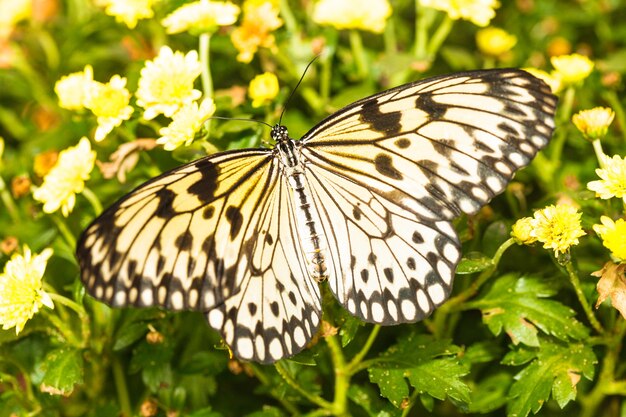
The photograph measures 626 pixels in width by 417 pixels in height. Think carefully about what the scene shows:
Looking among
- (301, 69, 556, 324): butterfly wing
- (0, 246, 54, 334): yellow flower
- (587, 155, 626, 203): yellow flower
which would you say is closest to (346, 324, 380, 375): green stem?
(301, 69, 556, 324): butterfly wing

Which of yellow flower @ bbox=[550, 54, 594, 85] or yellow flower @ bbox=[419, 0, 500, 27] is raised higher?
yellow flower @ bbox=[419, 0, 500, 27]

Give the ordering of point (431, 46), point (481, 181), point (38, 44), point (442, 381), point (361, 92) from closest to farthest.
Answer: point (481, 181) → point (442, 381) → point (361, 92) → point (431, 46) → point (38, 44)

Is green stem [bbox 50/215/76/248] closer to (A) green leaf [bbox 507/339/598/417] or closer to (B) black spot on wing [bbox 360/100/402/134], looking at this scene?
(B) black spot on wing [bbox 360/100/402/134]

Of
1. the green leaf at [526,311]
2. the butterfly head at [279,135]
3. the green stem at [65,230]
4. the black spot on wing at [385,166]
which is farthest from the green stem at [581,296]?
the green stem at [65,230]

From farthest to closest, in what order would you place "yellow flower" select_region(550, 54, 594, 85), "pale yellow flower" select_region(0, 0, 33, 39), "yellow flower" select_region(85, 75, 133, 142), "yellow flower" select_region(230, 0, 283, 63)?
"pale yellow flower" select_region(0, 0, 33, 39) → "yellow flower" select_region(230, 0, 283, 63) → "yellow flower" select_region(550, 54, 594, 85) → "yellow flower" select_region(85, 75, 133, 142)

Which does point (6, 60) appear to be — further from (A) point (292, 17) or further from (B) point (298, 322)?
(B) point (298, 322)

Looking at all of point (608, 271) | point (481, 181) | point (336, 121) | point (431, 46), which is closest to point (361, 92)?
point (431, 46)

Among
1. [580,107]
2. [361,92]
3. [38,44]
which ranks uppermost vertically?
[38,44]
